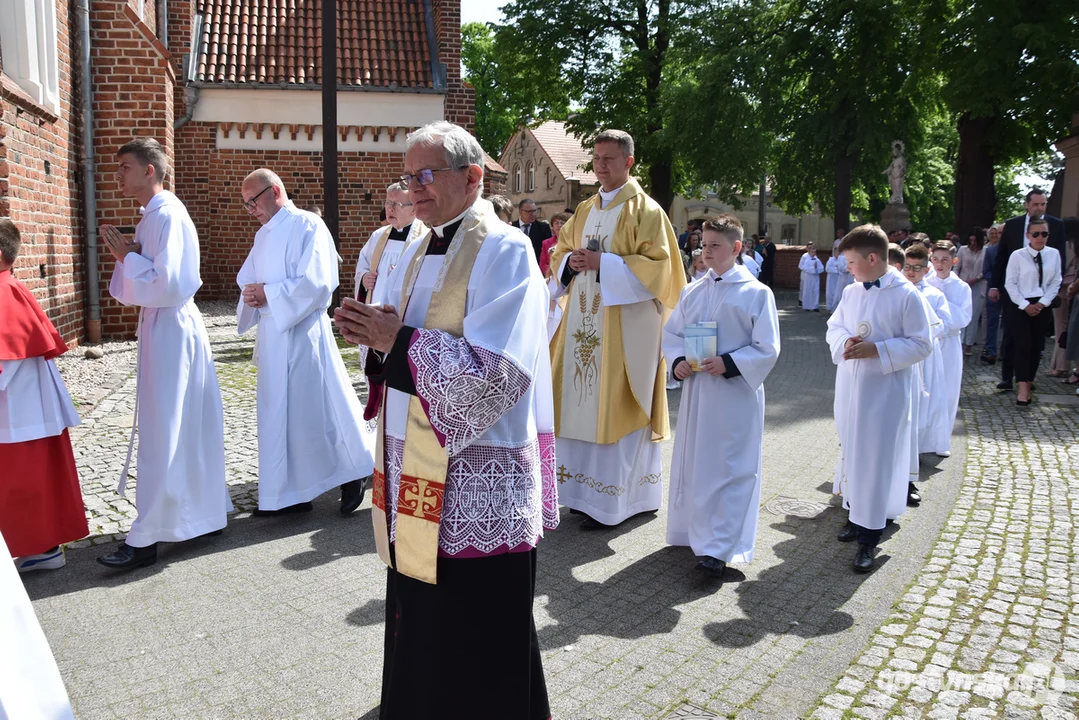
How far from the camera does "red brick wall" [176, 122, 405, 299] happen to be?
17.2 meters

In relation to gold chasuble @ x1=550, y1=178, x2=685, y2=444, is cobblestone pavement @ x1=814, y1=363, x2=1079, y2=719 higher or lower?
lower

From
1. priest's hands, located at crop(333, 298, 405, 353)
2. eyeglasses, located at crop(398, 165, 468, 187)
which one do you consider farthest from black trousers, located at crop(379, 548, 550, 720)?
eyeglasses, located at crop(398, 165, 468, 187)

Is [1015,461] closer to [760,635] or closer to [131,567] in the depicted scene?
[760,635]

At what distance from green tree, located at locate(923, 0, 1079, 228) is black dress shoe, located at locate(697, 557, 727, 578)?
14.5 meters

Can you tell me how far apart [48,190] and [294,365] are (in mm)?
6454

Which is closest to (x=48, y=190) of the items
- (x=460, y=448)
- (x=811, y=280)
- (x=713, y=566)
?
(x=713, y=566)

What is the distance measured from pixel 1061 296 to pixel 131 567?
465 inches

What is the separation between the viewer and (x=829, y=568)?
4.82m

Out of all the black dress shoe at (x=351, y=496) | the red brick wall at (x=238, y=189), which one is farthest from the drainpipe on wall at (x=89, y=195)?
the black dress shoe at (x=351, y=496)

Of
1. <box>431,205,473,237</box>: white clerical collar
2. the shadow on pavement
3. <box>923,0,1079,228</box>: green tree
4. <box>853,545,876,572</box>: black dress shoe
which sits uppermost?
<box>923,0,1079,228</box>: green tree

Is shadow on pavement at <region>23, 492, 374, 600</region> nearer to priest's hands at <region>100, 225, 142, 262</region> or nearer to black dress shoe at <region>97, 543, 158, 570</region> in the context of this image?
black dress shoe at <region>97, 543, 158, 570</region>

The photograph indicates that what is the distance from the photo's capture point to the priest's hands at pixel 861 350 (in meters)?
4.84

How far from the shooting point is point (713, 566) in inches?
179

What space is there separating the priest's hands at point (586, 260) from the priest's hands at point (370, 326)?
3047mm
